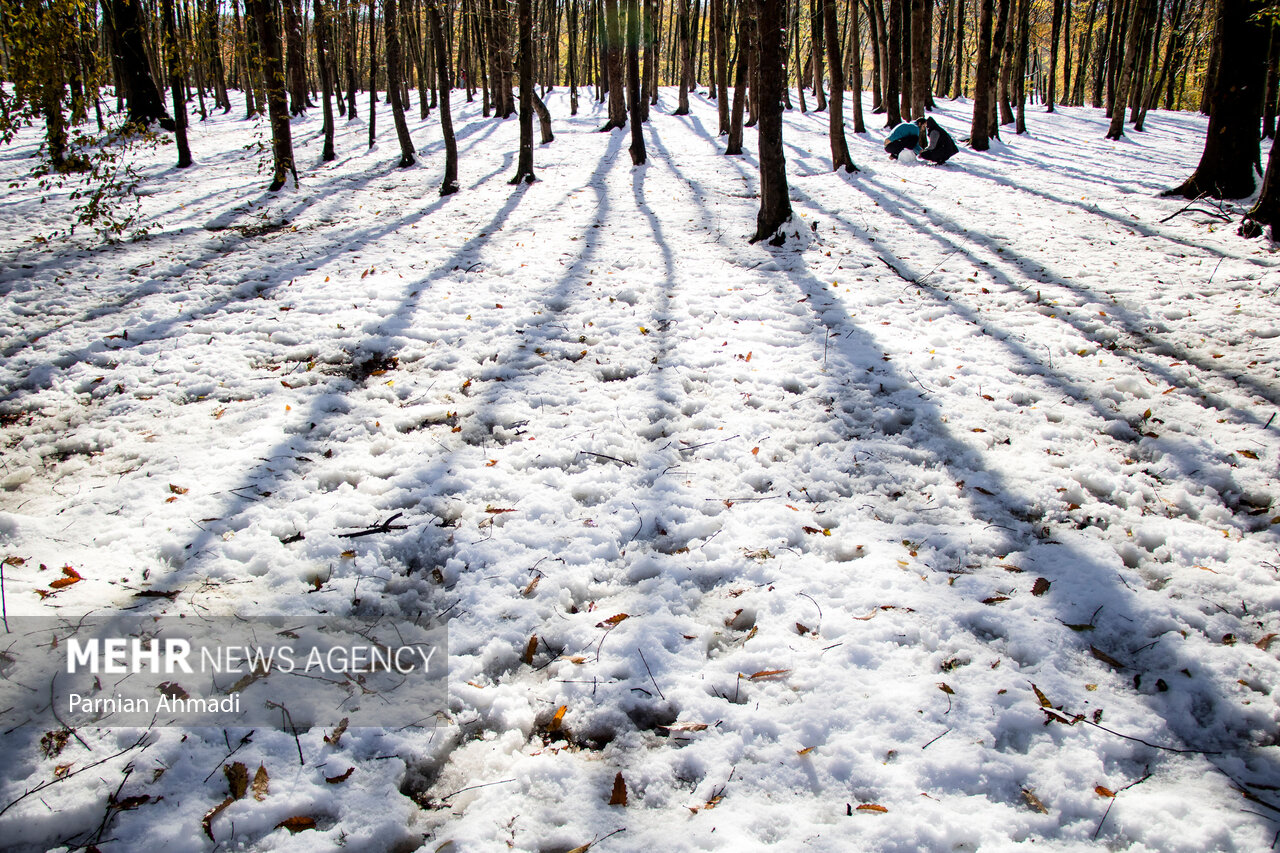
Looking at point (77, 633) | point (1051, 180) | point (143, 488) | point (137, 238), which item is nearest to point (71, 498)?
point (143, 488)

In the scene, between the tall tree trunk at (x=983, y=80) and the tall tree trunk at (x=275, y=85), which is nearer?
the tall tree trunk at (x=275, y=85)

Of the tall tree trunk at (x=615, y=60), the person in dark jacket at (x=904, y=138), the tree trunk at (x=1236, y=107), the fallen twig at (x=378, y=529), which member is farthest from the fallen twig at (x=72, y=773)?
the person in dark jacket at (x=904, y=138)

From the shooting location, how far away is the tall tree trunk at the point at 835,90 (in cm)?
1139

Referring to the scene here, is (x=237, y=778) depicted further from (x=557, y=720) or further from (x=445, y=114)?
(x=445, y=114)

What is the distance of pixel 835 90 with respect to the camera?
11.6m

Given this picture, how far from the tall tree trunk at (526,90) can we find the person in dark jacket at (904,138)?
26.1 ft

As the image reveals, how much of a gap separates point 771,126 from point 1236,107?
6347 mm

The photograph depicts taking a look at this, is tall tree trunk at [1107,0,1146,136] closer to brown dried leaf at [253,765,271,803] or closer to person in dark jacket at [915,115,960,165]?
person in dark jacket at [915,115,960,165]

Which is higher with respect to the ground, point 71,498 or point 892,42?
point 892,42

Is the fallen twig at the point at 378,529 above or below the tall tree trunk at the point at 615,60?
below

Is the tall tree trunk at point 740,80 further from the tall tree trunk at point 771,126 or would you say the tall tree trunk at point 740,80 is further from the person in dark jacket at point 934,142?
the tall tree trunk at point 771,126

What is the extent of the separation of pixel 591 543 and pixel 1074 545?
2.35m

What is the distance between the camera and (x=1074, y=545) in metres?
2.97

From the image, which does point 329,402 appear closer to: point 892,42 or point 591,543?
point 591,543
